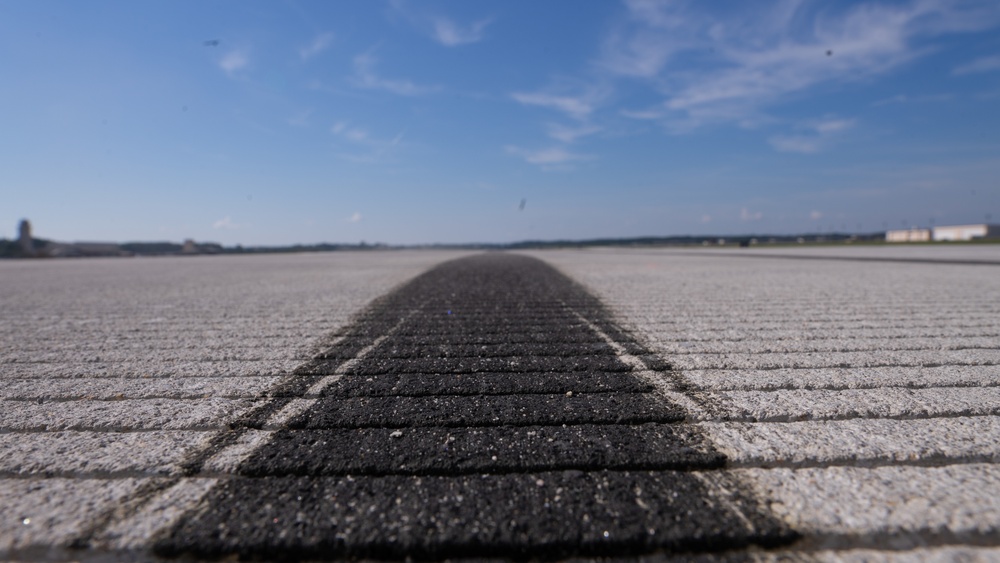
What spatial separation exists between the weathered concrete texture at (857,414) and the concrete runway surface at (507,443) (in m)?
0.02

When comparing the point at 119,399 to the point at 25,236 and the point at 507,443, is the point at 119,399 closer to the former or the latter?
the point at 507,443

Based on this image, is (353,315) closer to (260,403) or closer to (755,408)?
(260,403)

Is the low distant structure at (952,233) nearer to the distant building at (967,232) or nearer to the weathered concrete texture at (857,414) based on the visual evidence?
the distant building at (967,232)

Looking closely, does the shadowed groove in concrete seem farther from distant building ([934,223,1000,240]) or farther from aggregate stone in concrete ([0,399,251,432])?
distant building ([934,223,1000,240])

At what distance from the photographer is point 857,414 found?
11.8ft

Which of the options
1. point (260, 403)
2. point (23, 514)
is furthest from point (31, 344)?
point (23, 514)

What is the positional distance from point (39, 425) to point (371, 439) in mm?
2499

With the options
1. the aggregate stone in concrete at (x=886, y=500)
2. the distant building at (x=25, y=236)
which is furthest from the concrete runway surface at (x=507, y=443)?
the distant building at (x=25, y=236)

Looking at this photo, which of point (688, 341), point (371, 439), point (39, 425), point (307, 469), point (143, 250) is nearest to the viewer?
point (307, 469)

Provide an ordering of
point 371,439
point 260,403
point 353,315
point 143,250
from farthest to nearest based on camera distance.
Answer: point 143,250 < point 353,315 < point 260,403 < point 371,439

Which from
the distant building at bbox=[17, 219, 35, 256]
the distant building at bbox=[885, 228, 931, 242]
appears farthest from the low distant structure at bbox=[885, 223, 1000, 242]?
the distant building at bbox=[17, 219, 35, 256]

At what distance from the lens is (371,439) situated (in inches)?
127

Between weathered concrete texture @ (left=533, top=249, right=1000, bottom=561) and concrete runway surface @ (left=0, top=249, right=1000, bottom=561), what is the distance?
0.06 ft

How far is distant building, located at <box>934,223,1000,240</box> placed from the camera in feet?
352
